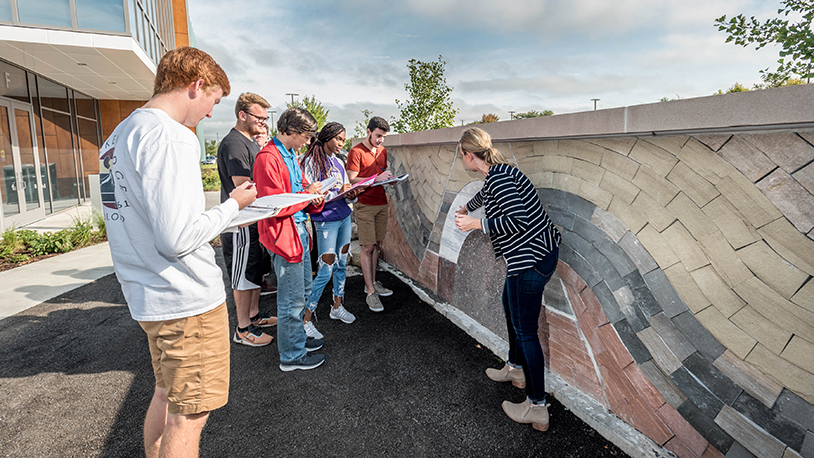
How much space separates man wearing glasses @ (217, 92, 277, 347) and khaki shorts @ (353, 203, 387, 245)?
123 cm

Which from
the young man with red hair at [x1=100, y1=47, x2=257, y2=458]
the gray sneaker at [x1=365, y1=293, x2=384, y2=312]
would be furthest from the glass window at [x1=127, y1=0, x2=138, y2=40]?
the young man with red hair at [x1=100, y1=47, x2=257, y2=458]

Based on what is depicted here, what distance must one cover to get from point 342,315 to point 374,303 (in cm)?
44

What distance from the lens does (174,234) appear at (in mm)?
1390

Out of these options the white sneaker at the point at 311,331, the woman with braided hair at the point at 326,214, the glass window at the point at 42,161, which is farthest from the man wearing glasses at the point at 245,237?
the glass window at the point at 42,161

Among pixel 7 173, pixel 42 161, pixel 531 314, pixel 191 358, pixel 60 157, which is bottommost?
pixel 531 314

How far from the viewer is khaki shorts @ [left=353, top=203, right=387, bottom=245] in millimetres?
4547

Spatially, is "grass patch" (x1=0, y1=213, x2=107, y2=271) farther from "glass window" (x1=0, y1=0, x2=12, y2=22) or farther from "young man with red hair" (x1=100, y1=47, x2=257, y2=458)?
"young man with red hair" (x1=100, y1=47, x2=257, y2=458)

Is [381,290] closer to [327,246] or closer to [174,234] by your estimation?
[327,246]

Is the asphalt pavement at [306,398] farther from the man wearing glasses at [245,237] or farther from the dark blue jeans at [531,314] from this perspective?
the dark blue jeans at [531,314]

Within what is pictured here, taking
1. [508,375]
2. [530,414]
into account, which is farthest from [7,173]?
[530,414]

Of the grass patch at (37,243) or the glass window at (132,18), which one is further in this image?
the glass window at (132,18)

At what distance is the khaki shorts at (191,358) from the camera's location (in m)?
1.59

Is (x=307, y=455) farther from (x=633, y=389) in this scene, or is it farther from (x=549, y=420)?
(x=633, y=389)

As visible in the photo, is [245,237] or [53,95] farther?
[53,95]
